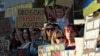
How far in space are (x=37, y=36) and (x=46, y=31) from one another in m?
0.58

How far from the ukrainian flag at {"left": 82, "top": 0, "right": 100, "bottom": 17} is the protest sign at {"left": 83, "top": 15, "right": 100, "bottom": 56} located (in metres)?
0.89

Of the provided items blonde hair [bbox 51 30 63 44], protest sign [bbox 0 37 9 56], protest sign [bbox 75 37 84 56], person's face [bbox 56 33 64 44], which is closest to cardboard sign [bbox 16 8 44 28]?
protest sign [bbox 0 37 9 56]

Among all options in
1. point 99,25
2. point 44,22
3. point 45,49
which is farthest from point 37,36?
point 99,25

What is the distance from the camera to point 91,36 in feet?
21.3

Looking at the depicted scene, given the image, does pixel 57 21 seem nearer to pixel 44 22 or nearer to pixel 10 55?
pixel 44 22

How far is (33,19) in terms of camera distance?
9.71 m

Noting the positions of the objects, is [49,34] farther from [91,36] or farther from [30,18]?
[91,36]

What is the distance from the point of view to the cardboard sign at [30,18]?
31.5 feet

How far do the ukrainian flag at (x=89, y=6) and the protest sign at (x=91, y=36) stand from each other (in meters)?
0.89

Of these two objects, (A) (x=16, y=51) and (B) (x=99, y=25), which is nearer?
(B) (x=99, y=25)

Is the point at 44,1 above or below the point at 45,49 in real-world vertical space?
above

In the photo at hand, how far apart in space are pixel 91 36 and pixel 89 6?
56.2 inches

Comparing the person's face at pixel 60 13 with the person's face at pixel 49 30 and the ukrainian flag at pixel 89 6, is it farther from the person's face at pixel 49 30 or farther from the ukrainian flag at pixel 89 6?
the ukrainian flag at pixel 89 6

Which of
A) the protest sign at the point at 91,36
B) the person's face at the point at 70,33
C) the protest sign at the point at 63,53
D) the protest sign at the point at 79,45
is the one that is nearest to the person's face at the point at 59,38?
the protest sign at the point at 63,53
